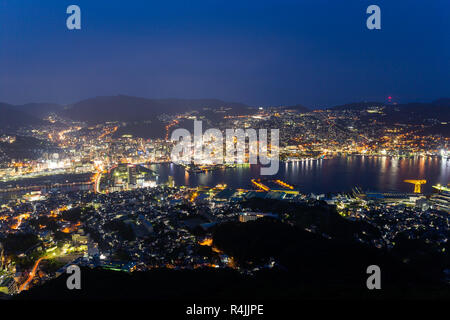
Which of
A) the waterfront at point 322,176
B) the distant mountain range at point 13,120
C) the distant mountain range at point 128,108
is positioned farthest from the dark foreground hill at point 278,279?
the distant mountain range at point 128,108

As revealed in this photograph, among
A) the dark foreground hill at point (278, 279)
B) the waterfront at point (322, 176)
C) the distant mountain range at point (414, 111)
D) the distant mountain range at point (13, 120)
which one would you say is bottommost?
the waterfront at point (322, 176)

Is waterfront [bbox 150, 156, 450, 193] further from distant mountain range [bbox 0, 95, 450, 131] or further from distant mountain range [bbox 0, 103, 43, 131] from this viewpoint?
distant mountain range [bbox 0, 103, 43, 131]

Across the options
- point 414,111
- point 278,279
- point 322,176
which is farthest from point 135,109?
point 278,279

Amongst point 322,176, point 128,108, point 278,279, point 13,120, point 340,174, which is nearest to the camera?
point 278,279

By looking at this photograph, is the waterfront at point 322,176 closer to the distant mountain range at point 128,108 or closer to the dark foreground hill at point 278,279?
the dark foreground hill at point 278,279

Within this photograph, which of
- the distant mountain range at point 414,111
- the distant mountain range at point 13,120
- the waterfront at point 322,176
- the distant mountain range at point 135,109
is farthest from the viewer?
the distant mountain range at point 135,109

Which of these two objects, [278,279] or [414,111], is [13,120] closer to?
[278,279]

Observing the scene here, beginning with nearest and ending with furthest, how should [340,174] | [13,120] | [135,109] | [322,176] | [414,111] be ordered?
[322,176] → [340,174] → [13,120] → [414,111] → [135,109]

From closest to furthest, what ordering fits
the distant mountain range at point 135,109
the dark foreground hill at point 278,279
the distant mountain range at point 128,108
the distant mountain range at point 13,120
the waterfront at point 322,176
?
1. the dark foreground hill at point 278,279
2. the waterfront at point 322,176
3. the distant mountain range at point 13,120
4. the distant mountain range at point 135,109
5. the distant mountain range at point 128,108

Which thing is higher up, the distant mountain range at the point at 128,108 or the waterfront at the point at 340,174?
the distant mountain range at the point at 128,108

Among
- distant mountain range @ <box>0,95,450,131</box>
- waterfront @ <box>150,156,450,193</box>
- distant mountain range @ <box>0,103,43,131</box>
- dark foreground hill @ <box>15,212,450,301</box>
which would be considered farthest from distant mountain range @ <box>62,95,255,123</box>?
dark foreground hill @ <box>15,212,450,301</box>

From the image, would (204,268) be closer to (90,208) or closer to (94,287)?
(94,287)

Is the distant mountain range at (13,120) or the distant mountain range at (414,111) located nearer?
the distant mountain range at (13,120)
